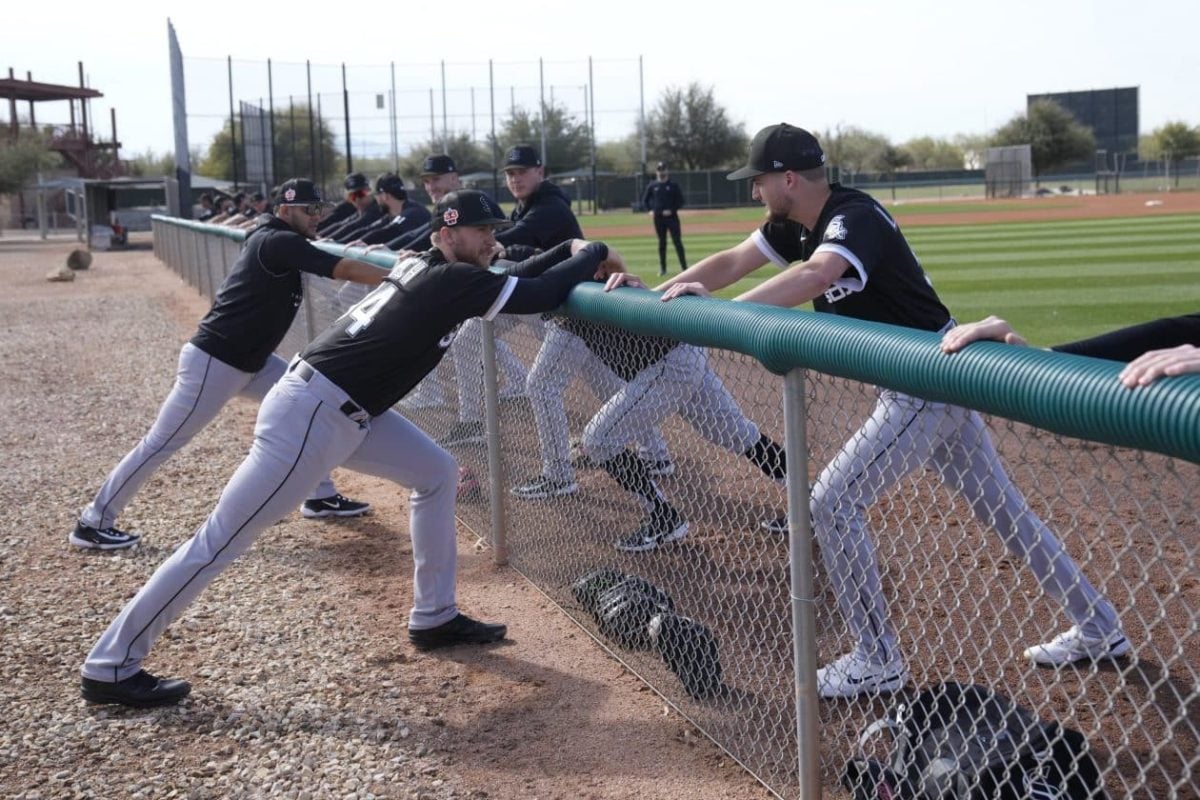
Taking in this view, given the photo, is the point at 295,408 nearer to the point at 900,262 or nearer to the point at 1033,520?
the point at 900,262

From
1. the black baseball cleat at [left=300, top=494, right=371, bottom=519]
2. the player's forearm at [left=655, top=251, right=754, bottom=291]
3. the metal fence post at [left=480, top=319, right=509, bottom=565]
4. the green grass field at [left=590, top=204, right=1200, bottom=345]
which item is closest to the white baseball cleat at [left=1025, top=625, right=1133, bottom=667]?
the player's forearm at [left=655, top=251, right=754, bottom=291]

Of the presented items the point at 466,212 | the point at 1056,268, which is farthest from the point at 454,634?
the point at 1056,268

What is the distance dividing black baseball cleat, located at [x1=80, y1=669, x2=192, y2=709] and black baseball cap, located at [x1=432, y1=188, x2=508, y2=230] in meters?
1.89

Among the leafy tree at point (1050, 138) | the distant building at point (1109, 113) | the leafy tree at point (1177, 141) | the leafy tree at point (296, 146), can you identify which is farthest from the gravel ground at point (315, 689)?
the distant building at point (1109, 113)

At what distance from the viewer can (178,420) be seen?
21.0ft

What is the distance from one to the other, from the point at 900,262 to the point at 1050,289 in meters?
12.4

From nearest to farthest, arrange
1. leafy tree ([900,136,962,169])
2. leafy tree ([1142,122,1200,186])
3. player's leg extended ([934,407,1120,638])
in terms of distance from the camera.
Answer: player's leg extended ([934,407,1120,638]) → leafy tree ([1142,122,1200,186]) → leafy tree ([900,136,962,169])

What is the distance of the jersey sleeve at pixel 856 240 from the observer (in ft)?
12.9

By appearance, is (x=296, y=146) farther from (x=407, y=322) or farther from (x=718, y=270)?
(x=407, y=322)

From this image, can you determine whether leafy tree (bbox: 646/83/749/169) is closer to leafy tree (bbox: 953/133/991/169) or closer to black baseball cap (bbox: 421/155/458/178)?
A: leafy tree (bbox: 953/133/991/169)

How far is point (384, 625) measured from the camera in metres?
5.18

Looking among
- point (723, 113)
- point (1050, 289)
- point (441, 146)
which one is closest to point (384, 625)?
point (1050, 289)

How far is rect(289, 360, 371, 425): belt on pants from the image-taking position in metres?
4.38

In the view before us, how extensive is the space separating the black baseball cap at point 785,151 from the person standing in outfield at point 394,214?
259 inches
